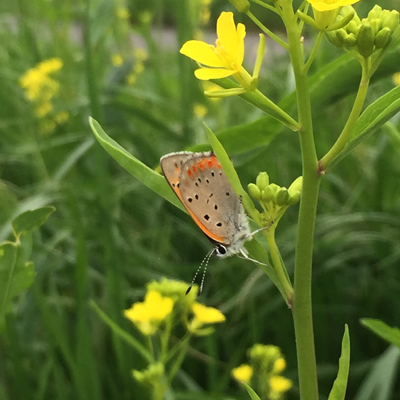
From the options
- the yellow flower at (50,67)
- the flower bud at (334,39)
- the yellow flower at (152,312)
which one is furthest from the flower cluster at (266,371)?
the yellow flower at (50,67)

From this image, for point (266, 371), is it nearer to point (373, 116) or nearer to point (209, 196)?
point (209, 196)

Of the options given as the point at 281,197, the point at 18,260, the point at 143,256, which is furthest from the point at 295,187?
the point at 143,256

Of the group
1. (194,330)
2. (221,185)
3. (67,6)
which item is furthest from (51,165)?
(221,185)

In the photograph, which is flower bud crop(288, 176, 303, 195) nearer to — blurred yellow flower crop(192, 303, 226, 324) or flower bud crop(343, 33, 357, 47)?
flower bud crop(343, 33, 357, 47)

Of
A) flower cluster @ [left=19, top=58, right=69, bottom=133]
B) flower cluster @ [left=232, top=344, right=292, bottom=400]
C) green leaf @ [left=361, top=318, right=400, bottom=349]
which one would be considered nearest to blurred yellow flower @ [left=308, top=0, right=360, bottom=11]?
green leaf @ [left=361, top=318, right=400, bottom=349]

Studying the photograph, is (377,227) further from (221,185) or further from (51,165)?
(51,165)
